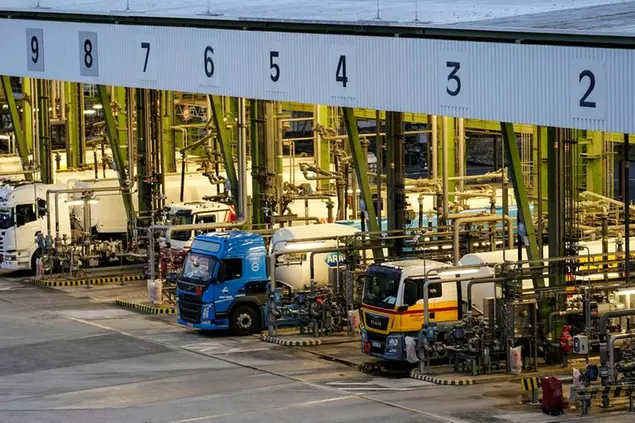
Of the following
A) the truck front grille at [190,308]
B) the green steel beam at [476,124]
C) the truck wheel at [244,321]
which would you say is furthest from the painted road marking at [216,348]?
the green steel beam at [476,124]

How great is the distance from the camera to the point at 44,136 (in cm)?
5006

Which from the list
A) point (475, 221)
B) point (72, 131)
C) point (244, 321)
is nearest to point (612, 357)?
point (475, 221)

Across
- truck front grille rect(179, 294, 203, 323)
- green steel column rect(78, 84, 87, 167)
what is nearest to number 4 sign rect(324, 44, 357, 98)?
truck front grille rect(179, 294, 203, 323)

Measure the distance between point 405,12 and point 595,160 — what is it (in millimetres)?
10511

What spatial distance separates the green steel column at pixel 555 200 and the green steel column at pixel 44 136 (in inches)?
880

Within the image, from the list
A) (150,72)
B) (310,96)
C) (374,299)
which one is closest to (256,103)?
(150,72)

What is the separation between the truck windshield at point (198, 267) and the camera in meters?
36.1

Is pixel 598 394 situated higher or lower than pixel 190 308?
lower

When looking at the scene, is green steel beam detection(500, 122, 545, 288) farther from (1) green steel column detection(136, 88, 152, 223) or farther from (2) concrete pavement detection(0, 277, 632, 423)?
(1) green steel column detection(136, 88, 152, 223)

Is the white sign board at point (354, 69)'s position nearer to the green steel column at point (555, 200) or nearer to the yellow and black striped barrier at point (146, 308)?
the green steel column at point (555, 200)

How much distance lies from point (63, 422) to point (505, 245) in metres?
12.5

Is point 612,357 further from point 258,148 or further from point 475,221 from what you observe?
point 258,148

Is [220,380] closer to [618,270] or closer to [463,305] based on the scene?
[463,305]

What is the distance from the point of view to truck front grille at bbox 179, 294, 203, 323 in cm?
3609
